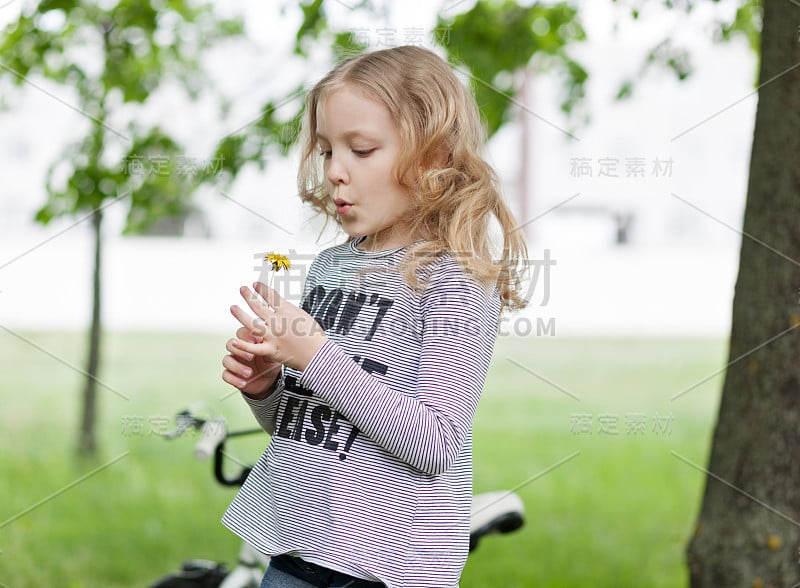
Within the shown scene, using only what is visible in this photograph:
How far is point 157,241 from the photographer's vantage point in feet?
25.5

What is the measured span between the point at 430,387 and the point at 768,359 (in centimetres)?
132

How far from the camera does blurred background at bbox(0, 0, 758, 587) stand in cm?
345

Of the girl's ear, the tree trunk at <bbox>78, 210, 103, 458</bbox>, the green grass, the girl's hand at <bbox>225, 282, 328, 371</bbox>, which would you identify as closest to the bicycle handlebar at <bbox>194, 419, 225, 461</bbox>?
the girl's hand at <bbox>225, 282, 328, 371</bbox>

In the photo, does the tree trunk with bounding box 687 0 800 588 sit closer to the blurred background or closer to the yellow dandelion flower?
the blurred background

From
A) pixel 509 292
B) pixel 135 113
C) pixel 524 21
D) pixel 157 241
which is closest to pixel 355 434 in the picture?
pixel 509 292

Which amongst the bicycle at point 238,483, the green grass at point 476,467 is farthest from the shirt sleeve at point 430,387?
the green grass at point 476,467

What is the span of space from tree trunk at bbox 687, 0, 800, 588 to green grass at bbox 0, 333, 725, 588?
617mm

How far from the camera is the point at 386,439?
4.11 feet

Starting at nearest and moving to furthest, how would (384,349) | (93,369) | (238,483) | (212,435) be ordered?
(384,349)
(212,435)
(238,483)
(93,369)

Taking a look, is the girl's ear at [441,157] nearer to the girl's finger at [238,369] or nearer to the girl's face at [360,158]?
the girl's face at [360,158]

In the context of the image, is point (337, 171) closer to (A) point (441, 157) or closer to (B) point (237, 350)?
(A) point (441, 157)

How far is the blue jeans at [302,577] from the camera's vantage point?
1.33 metres

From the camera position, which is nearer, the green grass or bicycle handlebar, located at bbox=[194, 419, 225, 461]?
bicycle handlebar, located at bbox=[194, 419, 225, 461]

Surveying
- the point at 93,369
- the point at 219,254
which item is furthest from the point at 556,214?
the point at 93,369
